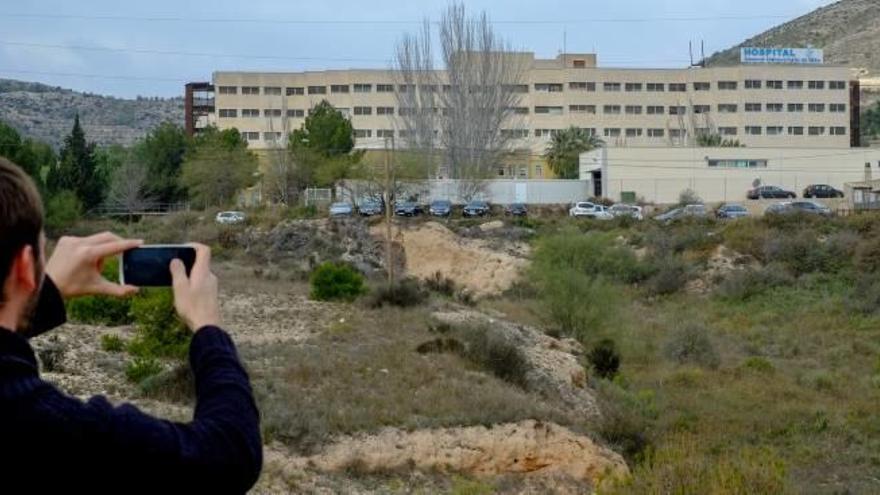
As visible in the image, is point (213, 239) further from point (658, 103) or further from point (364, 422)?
point (658, 103)

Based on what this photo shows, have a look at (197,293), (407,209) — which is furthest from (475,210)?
(197,293)

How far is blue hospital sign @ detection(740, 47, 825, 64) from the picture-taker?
118 m

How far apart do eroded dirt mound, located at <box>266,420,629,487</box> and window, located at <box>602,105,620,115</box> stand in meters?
102

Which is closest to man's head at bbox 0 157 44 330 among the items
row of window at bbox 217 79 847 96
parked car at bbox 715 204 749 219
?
parked car at bbox 715 204 749 219

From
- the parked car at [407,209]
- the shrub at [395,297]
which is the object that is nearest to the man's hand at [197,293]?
the shrub at [395,297]

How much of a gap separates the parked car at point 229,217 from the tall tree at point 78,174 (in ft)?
22.7

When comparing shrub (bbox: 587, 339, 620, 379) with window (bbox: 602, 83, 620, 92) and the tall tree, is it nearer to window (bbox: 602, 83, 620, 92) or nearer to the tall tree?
the tall tree

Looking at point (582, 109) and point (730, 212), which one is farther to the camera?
point (582, 109)

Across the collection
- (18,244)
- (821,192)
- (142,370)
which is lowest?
(142,370)

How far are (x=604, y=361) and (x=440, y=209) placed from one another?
141 feet

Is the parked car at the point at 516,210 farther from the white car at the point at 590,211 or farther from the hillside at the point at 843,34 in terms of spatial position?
the hillside at the point at 843,34

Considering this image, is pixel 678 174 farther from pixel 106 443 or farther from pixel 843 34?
pixel 843 34

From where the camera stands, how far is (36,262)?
253cm

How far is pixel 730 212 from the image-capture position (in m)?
71.8
